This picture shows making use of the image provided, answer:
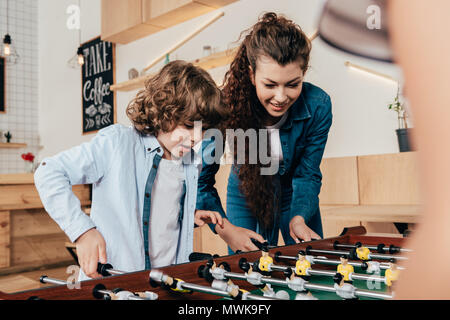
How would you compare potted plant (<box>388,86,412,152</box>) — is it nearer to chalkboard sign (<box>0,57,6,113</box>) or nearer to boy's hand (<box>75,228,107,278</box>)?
boy's hand (<box>75,228,107,278</box>)

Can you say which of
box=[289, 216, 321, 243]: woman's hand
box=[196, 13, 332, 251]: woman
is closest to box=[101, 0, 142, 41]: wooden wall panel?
box=[196, 13, 332, 251]: woman

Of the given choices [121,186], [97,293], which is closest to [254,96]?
[121,186]

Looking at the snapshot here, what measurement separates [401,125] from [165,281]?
7.64 feet

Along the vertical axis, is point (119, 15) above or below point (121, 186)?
above

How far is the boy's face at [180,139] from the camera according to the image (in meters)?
1.56

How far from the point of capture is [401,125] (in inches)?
106

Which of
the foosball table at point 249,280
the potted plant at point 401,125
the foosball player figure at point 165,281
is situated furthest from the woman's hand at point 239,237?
the potted plant at point 401,125

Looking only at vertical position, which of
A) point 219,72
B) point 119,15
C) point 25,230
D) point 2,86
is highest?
point 119,15

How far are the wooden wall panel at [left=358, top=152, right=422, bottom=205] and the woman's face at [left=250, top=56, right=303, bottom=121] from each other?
1100mm

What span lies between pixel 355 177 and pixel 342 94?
0.64 metres

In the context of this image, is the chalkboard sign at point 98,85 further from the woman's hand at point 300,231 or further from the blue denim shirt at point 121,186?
the woman's hand at point 300,231

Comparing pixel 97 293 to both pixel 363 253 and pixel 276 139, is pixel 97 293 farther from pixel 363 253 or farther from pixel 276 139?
pixel 276 139

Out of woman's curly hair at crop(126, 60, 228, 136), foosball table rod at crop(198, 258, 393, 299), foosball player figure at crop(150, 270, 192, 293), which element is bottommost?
foosball table rod at crop(198, 258, 393, 299)

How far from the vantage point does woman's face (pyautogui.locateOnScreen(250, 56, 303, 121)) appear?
1729mm
